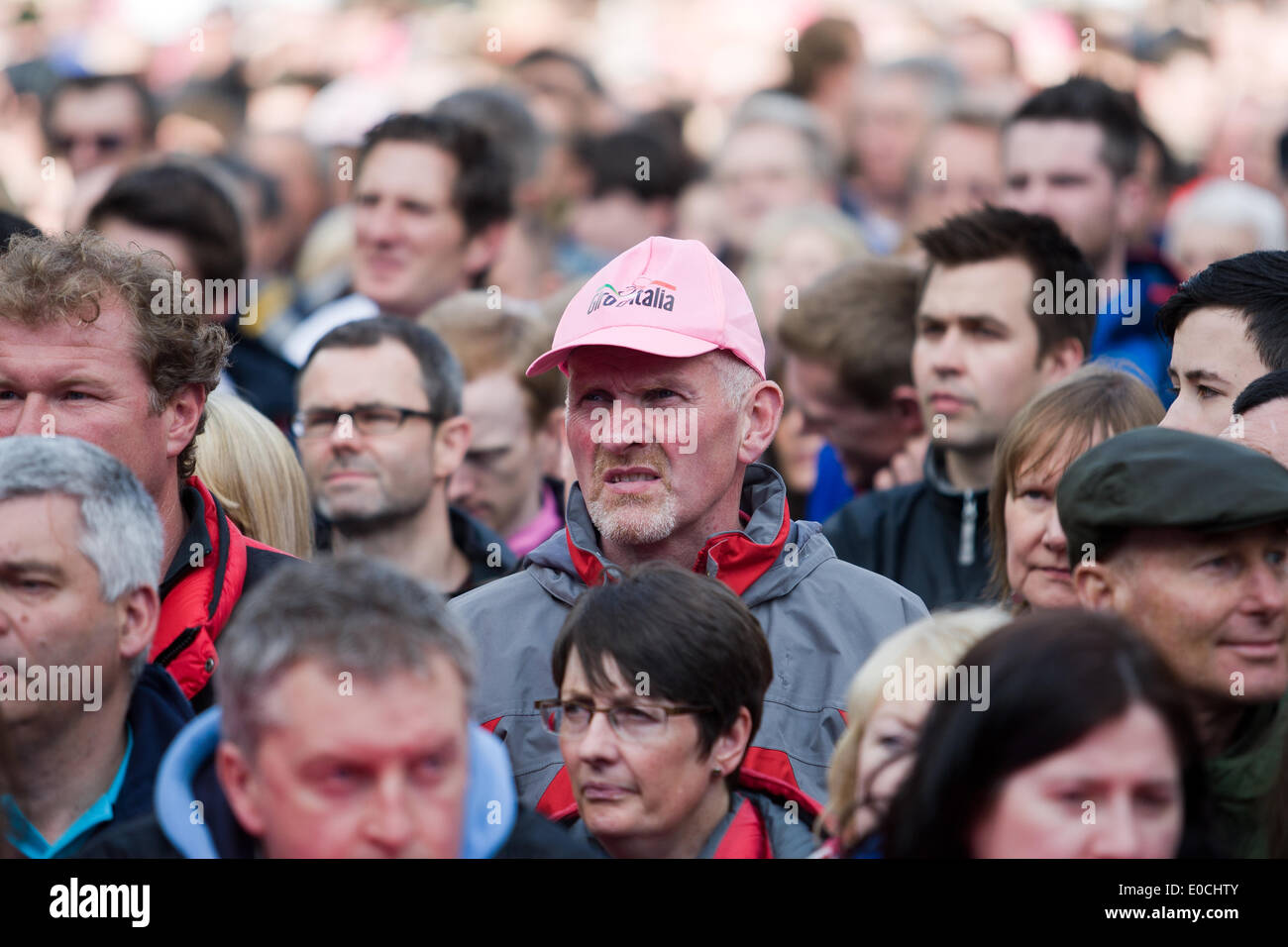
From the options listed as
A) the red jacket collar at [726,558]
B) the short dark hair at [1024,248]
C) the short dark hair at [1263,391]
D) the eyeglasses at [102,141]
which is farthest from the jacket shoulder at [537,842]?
the eyeglasses at [102,141]

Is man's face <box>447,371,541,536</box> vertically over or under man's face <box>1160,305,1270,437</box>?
over

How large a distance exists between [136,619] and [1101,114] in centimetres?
543

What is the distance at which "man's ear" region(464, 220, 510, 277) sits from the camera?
27.1 feet

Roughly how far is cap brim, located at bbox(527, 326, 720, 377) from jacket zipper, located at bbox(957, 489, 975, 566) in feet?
5.39

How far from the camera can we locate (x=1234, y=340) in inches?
191

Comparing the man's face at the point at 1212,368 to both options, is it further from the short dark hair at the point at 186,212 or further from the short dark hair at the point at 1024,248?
the short dark hair at the point at 186,212

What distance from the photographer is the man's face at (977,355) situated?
603 cm

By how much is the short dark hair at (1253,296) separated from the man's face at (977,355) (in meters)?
1.01

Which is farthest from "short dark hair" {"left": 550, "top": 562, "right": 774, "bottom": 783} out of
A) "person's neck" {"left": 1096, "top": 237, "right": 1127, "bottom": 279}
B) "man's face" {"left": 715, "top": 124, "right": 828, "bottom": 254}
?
"man's face" {"left": 715, "top": 124, "right": 828, "bottom": 254}

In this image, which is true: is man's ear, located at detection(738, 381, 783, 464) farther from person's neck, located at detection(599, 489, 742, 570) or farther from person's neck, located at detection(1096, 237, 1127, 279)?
person's neck, located at detection(1096, 237, 1127, 279)
